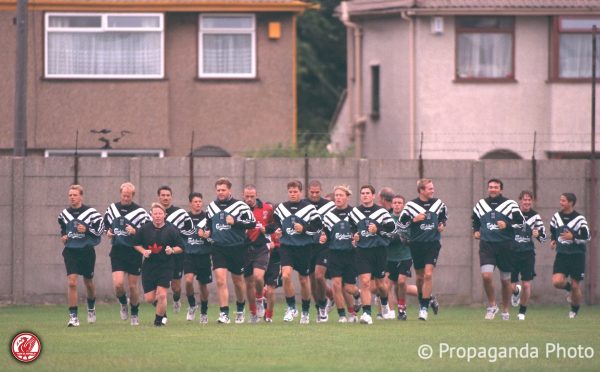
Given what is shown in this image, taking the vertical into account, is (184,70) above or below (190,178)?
above

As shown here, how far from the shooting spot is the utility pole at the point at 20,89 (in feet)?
99.8

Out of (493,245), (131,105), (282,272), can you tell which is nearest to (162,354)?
(282,272)

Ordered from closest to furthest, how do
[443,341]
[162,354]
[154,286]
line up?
[162,354], [443,341], [154,286]

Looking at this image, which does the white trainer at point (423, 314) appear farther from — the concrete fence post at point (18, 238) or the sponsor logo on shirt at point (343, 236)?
the concrete fence post at point (18, 238)

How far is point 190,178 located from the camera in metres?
28.9

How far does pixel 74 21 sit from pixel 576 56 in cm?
1257

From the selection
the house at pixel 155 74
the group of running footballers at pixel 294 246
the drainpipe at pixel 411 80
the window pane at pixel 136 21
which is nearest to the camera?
the group of running footballers at pixel 294 246

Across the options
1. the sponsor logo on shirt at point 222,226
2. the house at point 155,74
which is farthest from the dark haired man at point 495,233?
the house at point 155,74

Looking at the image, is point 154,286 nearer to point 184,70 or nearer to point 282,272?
point 282,272

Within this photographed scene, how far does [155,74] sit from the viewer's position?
122 feet

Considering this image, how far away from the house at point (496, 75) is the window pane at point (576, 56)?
3 centimetres

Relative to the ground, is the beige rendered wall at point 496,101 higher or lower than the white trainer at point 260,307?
higher

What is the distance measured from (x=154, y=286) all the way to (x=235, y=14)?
1539 cm

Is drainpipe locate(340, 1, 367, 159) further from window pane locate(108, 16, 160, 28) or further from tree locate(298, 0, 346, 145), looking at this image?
tree locate(298, 0, 346, 145)
